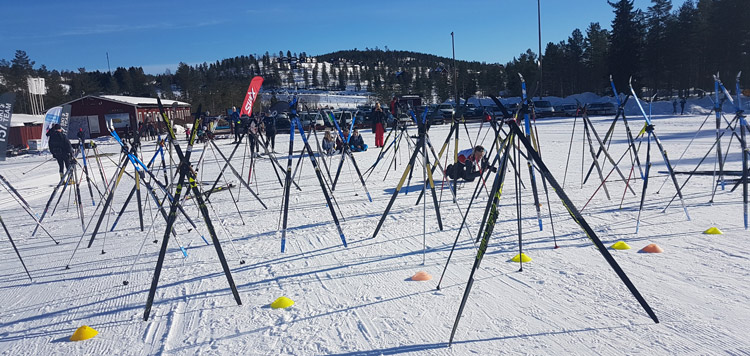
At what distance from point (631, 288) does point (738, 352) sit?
29.2 inches

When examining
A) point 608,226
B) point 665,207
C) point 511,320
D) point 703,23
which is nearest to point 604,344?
point 511,320

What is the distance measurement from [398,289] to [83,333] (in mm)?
2844

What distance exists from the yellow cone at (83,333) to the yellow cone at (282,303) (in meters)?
1.53

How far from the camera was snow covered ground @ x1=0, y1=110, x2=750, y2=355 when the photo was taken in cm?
378

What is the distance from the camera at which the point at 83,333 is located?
13.6 feet

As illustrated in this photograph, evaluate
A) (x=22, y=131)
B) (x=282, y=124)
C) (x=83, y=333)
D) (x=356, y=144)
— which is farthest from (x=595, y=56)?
(x=83, y=333)

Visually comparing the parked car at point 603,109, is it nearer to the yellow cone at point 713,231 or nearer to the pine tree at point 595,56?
the pine tree at point 595,56

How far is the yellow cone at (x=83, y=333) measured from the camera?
4.13m

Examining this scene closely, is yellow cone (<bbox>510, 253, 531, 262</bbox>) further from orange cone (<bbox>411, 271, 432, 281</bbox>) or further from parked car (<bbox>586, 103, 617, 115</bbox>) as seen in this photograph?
parked car (<bbox>586, 103, 617, 115</bbox>)

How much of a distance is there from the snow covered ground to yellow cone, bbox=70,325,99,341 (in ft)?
0.21

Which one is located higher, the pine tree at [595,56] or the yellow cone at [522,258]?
the pine tree at [595,56]

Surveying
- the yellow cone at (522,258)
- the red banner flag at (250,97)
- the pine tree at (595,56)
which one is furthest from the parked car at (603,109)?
the yellow cone at (522,258)

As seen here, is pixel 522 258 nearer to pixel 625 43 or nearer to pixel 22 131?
pixel 22 131

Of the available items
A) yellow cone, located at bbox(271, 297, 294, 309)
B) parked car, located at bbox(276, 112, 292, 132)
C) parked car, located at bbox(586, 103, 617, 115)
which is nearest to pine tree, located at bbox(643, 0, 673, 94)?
parked car, located at bbox(586, 103, 617, 115)
